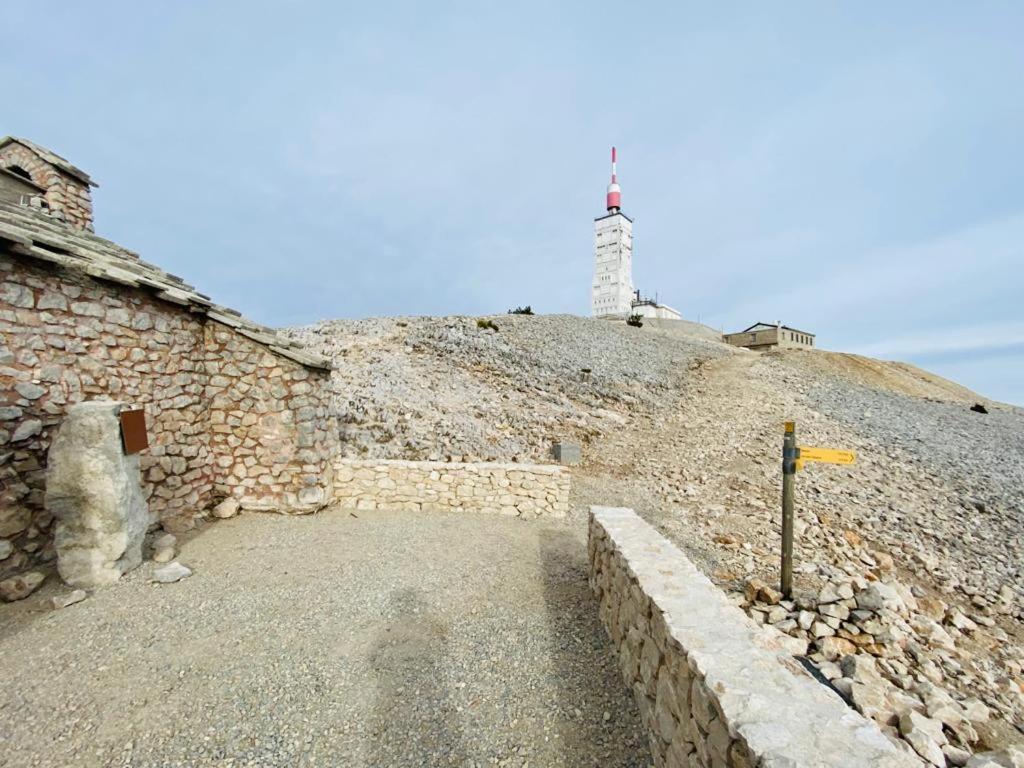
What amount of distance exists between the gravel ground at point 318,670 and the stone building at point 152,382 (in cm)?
141

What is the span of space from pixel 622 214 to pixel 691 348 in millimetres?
50957

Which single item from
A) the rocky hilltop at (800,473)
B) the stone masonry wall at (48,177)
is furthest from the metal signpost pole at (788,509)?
the stone masonry wall at (48,177)

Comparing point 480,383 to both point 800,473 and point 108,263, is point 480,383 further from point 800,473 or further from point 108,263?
point 108,263

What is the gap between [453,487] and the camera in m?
8.40

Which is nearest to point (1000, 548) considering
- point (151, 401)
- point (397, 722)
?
point (397, 722)

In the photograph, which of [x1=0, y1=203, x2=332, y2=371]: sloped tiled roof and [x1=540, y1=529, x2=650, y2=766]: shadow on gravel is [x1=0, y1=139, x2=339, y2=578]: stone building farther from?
[x1=540, y1=529, x2=650, y2=766]: shadow on gravel

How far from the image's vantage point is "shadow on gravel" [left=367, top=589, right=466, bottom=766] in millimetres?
3230

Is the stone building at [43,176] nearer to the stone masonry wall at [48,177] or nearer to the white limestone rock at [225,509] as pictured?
the stone masonry wall at [48,177]

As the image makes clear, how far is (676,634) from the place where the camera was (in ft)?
9.17

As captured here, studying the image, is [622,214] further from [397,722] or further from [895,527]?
[397,722]

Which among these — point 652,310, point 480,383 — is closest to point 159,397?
point 480,383

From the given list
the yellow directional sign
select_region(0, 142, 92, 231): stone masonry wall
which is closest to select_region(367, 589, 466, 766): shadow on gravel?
the yellow directional sign

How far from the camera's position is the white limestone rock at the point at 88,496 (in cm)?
487

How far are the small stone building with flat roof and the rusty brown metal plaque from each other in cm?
4400
